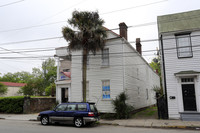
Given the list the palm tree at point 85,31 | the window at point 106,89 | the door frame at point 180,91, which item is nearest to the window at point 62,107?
the palm tree at point 85,31

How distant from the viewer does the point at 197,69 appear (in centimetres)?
1287

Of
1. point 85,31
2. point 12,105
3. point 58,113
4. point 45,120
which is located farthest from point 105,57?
point 12,105

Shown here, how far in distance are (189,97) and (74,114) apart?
860 centimetres

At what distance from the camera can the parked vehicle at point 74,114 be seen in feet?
36.1

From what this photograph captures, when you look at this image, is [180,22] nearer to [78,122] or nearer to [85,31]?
[85,31]

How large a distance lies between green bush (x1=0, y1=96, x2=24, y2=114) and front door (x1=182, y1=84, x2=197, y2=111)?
16938 mm

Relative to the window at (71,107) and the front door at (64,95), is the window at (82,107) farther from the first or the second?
the front door at (64,95)

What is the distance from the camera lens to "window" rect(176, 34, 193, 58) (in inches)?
527

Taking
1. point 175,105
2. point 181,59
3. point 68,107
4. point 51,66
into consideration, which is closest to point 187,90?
point 175,105

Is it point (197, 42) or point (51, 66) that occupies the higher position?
point (51, 66)

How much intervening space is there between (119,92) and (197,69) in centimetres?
649

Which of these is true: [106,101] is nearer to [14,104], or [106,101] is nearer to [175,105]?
[175,105]

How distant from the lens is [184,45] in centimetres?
1363

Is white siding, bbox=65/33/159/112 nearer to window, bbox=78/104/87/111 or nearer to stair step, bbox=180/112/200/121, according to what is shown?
window, bbox=78/104/87/111
